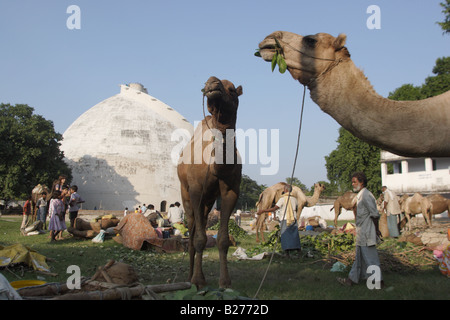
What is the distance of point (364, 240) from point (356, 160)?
44.1 m

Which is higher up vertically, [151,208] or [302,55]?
[302,55]

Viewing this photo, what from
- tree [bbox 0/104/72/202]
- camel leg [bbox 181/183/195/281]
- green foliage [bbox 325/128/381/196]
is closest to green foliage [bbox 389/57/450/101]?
green foliage [bbox 325/128/381/196]

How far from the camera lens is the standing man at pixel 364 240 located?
21.9 ft

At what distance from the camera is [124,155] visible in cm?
5525

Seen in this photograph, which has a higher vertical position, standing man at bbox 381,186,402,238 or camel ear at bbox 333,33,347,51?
camel ear at bbox 333,33,347,51

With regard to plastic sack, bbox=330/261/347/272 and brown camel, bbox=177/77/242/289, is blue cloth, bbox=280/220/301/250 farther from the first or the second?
brown camel, bbox=177/77/242/289

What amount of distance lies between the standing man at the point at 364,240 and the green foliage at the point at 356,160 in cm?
4148

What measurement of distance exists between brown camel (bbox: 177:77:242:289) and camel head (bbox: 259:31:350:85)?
1.77 meters

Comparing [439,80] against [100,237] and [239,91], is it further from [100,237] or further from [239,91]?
[239,91]

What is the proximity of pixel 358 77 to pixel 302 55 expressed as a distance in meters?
0.51

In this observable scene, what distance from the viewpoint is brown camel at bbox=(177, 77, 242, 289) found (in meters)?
5.54
